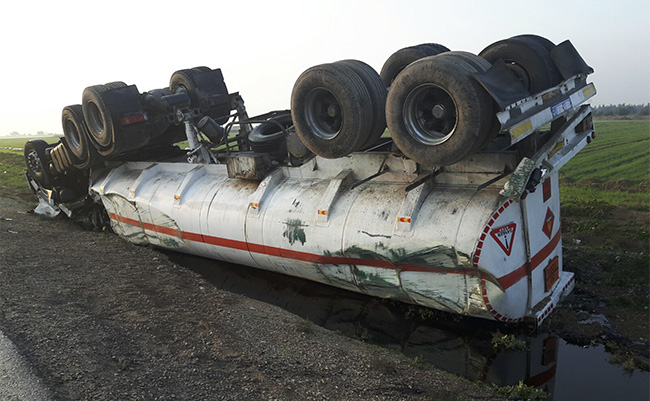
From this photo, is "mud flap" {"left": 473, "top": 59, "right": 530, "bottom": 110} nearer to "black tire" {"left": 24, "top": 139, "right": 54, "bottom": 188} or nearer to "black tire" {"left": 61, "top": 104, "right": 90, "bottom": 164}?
"black tire" {"left": 61, "top": 104, "right": 90, "bottom": 164}

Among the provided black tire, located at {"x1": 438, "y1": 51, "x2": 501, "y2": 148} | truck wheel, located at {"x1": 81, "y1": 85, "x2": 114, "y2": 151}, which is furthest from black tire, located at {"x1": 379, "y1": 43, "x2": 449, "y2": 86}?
truck wheel, located at {"x1": 81, "y1": 85, "x2": 114, "y2": 151}

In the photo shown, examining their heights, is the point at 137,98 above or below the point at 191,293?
above

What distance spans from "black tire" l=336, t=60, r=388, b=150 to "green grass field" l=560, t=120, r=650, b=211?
330 inches

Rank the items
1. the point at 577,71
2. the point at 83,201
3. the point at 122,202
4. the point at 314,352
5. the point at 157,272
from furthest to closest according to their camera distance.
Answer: the point at 83,201 → the point at 122,202 → the point at 157,272 → the point at 577,71 → the point at 314,352

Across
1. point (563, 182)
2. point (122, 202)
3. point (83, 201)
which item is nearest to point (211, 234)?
point (122, 202)

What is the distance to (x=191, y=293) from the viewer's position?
726 cm

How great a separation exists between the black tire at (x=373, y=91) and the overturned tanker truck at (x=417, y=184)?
2 cm

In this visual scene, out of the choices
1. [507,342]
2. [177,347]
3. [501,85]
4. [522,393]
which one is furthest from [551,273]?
[177,347]

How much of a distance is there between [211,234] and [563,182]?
1379cm

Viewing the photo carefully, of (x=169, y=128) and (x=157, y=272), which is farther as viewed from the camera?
(x=169, y=128)

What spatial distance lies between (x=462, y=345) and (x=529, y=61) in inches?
152

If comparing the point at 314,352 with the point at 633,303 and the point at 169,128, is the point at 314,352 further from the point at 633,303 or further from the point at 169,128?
the point at 169,128

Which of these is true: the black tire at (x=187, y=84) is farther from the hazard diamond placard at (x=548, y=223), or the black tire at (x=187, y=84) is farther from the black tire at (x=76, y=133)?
the hazard diamond placard at (x=548, y=223)

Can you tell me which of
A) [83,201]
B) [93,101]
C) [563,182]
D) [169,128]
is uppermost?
[93,101]
